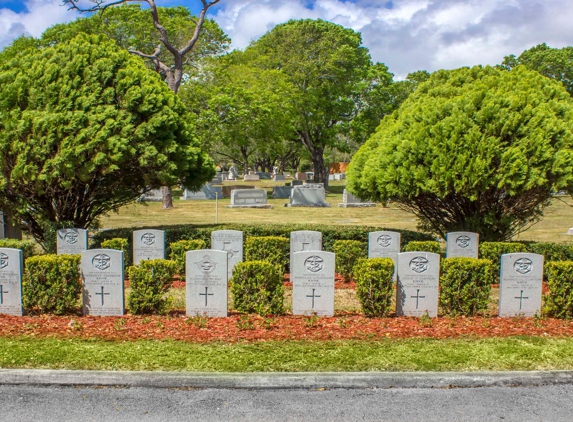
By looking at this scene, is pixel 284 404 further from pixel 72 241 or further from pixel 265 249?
pixel 72 241

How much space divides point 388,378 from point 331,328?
182 cm

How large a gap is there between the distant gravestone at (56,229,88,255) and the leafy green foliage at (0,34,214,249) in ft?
2.30

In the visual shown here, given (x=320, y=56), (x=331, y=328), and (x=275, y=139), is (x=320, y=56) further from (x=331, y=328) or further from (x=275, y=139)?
(x=331, y=328)

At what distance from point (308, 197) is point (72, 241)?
1983 cm

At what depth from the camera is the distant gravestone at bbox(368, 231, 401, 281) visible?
1212cm

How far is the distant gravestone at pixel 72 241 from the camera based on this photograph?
12664 millimetres

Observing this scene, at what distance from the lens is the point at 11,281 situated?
28.1 ft

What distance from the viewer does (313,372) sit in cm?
610

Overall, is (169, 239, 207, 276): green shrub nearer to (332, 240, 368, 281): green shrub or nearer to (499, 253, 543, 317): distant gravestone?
(332, 240, 368, 281): green shrub

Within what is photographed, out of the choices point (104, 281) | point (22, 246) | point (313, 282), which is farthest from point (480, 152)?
point (22, 246)

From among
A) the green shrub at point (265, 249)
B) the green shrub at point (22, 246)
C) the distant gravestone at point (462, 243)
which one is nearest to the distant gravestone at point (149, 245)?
the green shrub at point (265, 249)

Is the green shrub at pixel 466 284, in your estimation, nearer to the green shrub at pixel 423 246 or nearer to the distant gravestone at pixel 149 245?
the green shrub at pixel 423 246

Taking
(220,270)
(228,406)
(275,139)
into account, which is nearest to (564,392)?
(228,406)

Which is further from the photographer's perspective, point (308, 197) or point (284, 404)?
point (308, 197)
